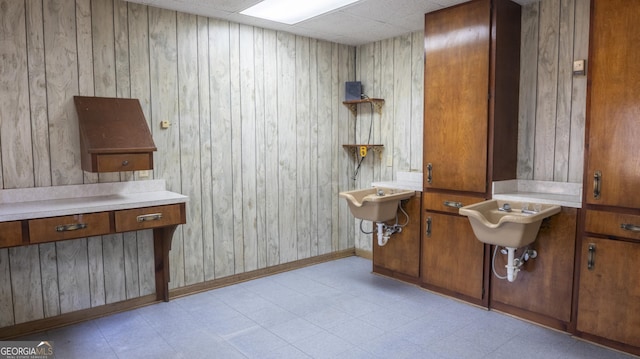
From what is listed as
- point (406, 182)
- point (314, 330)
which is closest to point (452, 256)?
point (406, 182)

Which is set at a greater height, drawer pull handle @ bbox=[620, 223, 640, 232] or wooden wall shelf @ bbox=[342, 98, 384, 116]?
wooden wall shelf @ bbox=[342, 98, 384, 116]

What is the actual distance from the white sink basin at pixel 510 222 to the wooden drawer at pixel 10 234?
2.84m

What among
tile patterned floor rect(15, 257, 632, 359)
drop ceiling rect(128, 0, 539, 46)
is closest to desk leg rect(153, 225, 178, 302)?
tile patterned floor rect(15, 257, 632, 359)

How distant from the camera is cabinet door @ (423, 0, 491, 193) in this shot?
10.9 ft

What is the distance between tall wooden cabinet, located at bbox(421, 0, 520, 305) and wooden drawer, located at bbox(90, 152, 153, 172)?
7.51 feet

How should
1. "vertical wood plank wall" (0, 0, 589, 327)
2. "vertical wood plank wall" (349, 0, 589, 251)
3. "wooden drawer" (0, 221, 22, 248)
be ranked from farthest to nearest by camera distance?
"vertical wood plank wall" (349, 0, 589, 251)
"vertical wood plank wall" (0, 0, 589, 327)
"wooden drawer" (0, 221, 22, 248)

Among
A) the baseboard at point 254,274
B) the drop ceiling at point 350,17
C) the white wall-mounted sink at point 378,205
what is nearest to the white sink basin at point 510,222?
the white wall-mounted sink at point 378,205

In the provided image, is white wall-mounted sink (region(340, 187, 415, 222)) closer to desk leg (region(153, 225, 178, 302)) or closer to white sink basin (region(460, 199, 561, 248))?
white sink basin (region(460, 199, 561, 248))

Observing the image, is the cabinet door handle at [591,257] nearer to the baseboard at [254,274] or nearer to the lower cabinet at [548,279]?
the lower cabinet at [548,279]

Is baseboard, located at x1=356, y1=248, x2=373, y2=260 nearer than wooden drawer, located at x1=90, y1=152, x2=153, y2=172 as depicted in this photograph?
No

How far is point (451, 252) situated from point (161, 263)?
95.8 inches

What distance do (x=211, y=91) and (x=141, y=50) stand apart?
649mm

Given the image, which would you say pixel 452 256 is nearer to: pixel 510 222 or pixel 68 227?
pixel 510 222

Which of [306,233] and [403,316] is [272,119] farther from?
[403,316]
